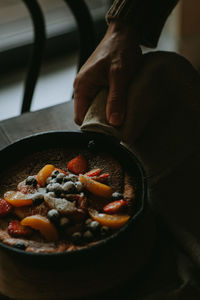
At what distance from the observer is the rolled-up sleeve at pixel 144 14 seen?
1.32 meters

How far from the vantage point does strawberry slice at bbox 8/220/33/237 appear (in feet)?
3.19

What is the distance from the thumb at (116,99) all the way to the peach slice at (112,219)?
11.7 inches

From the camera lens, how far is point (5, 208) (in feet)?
3.38

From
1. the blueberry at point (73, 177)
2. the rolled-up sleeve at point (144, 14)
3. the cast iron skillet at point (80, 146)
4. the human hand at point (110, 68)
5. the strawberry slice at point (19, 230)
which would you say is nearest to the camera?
the cast iron skillet at point (80, 146)

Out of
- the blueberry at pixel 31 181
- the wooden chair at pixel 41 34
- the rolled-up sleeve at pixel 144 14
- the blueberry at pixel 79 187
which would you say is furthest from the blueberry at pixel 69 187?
the wooden chair at pixel 41 34

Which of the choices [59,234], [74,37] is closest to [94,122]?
[59,234]

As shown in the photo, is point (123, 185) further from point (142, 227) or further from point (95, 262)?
point (95, 262)

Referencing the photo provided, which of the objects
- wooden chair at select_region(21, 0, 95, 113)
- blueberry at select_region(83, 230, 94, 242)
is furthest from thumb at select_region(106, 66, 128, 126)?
wooden chair at select_region(21, 0, 95, 113)

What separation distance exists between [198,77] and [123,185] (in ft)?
1.60

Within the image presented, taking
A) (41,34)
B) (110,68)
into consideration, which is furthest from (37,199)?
(41,34)

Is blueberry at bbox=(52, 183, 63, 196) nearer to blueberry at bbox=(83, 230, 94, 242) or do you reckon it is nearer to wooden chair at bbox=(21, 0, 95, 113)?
blueberry at bbox=(83, 230, 94, 242)

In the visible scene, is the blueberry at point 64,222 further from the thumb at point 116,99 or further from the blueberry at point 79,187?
the thumb at point 116,99

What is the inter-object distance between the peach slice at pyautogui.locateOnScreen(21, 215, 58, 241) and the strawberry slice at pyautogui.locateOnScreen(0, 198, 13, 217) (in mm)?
87

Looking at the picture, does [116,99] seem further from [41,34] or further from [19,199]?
[41,34]
